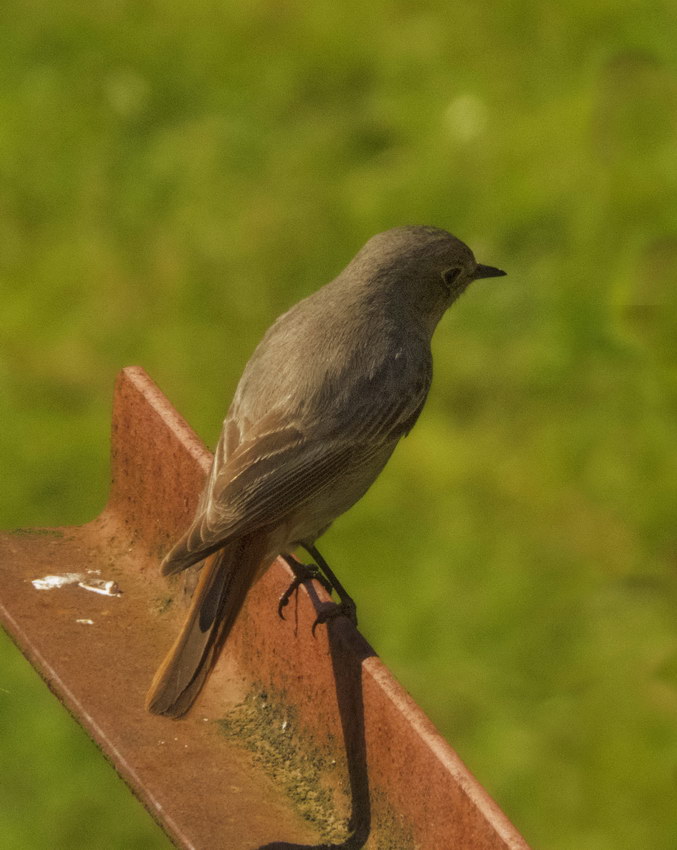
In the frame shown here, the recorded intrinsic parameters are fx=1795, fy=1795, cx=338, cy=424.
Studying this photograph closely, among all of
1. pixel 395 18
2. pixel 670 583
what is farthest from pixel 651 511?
pixel 395 18

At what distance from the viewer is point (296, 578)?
4.87m

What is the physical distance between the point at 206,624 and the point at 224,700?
68 cm

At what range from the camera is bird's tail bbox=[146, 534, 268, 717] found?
4.28 meters

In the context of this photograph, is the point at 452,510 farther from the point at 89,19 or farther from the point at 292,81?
the point at 89,19

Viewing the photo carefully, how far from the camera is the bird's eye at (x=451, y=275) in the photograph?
17.0ft

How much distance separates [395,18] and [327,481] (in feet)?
17.0

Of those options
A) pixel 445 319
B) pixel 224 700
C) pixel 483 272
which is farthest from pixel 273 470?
pixel 445 319

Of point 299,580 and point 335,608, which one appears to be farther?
point 299,580

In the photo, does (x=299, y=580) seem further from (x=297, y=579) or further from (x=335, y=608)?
(x=335, y=608)

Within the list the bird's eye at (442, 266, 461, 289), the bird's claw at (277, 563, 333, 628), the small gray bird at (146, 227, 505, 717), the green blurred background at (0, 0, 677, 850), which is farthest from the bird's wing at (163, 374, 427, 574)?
the green blurred background at (0, 0, 677, 850)

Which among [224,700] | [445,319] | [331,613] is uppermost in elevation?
[331,613]

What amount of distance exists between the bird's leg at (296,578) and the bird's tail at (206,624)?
0.72ft

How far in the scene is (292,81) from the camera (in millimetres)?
8953

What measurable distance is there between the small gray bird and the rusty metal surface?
11.4 inches
